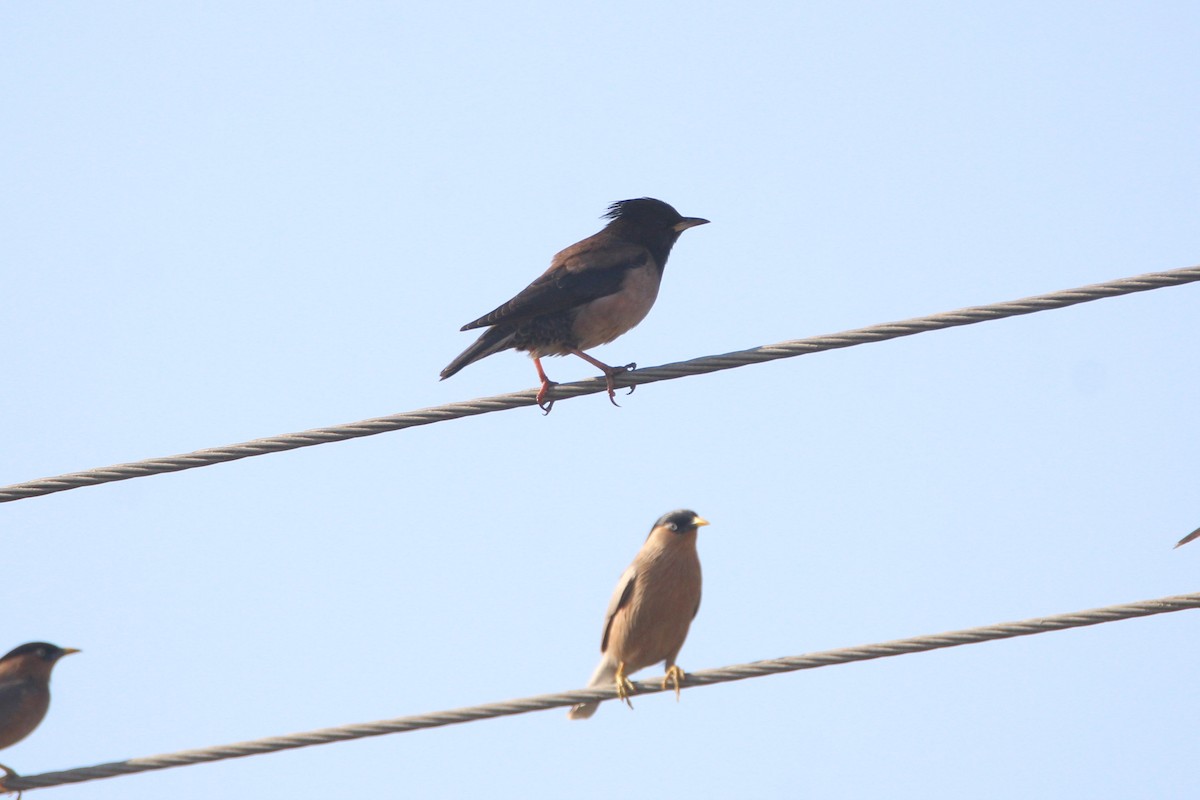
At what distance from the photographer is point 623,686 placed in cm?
686

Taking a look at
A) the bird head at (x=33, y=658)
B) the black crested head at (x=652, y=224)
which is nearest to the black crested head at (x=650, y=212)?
the black crested head at (x=652, y=224)

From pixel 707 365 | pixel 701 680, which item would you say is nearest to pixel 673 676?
pixel 701 680

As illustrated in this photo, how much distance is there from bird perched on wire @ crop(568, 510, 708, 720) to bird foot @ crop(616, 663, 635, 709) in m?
0.02

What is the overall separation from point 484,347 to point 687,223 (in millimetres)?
1993

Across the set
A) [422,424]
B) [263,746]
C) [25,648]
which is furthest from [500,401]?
[25,648]

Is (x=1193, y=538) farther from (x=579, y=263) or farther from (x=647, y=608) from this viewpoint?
(x=579, y=263)

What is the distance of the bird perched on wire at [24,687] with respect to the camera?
8.24m

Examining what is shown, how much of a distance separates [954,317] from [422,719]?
102 inches

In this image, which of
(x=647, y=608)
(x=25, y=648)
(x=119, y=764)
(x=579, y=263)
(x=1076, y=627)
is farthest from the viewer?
(x=579, y=263)

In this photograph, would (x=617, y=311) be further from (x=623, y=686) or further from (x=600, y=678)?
(x=623, y=686)

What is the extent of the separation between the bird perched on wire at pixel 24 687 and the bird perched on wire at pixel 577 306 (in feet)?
8.78

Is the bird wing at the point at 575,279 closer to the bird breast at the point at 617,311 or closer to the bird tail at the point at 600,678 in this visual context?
the bird breast at the point at 617,311

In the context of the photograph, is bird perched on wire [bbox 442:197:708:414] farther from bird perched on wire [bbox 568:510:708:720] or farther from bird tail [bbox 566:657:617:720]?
bird tail [bbox 566:657:617:720]

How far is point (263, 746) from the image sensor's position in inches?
231
